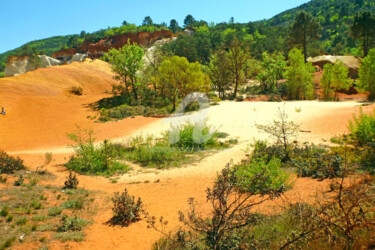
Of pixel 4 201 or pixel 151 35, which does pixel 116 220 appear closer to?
pixel 4 201

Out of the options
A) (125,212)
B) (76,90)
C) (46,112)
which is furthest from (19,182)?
(76,90)

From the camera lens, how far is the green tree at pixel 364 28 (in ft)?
118

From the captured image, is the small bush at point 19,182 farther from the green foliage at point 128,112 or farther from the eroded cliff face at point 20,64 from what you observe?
the eroded cliff face at point 20,64

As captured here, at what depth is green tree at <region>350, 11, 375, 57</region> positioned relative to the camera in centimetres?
3585

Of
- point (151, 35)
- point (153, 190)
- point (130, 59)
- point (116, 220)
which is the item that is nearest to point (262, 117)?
point (153, 190)

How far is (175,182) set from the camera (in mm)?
8766

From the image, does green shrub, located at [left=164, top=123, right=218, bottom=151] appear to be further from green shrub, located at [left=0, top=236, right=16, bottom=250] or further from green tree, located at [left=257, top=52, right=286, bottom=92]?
green tree, located at [left=257, top=52, right=286, bottom=92]

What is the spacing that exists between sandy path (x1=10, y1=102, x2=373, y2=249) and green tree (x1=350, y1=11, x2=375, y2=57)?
2889cm

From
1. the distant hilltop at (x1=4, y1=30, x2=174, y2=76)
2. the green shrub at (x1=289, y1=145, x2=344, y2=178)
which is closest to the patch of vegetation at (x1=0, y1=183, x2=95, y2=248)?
the green shrub at (x1=289, y1=145, x2=344, y2=178)

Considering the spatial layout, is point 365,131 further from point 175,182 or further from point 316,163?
point 175,182

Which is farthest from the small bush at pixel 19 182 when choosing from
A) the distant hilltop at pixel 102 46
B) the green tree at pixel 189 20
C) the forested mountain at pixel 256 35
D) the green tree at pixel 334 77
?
the green tree at pixel 189 20

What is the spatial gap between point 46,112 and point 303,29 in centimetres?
4414

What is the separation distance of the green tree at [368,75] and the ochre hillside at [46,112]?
2344 centimetres

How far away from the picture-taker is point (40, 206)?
6.42 m
